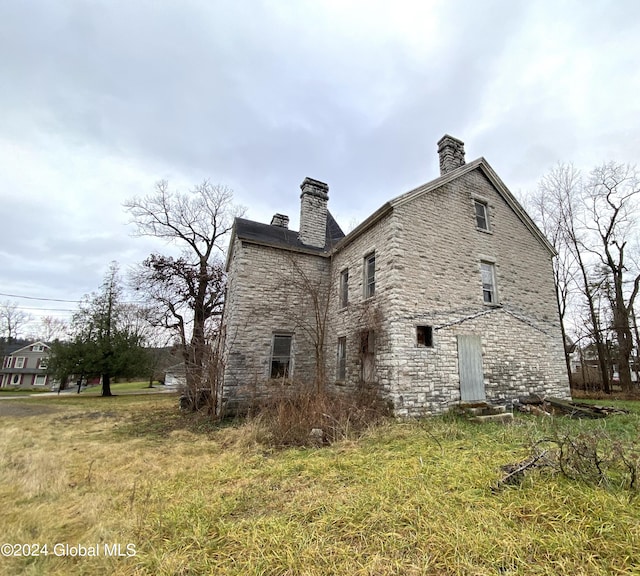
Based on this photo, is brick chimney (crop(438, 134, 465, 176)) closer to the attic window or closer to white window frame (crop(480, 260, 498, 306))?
white window frame (crop(480, 260, 498, 306))

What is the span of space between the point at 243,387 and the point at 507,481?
8364 mm

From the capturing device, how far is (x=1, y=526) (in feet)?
10.3

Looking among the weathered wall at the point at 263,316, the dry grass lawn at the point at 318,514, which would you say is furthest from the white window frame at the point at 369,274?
the dry grass lawn at the point at 318,514

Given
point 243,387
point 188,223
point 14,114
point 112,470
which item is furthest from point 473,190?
point 188,223

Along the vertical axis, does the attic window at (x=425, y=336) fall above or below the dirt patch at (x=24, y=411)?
above

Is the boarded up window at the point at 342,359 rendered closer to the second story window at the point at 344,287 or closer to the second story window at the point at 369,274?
the second story window at the point at 344,287

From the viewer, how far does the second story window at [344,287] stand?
11.6 m

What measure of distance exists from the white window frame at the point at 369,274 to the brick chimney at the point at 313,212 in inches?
137

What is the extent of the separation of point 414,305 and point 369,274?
2.15 m

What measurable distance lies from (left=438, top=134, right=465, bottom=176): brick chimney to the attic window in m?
6.76

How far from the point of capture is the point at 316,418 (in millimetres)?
6676

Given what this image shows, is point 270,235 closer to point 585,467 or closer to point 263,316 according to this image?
point 263,316

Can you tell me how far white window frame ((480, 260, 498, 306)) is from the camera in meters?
10.3

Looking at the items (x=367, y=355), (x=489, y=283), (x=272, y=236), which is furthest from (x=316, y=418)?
(x=272, y=236)
